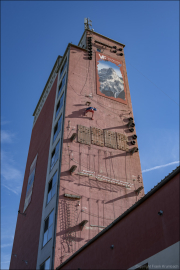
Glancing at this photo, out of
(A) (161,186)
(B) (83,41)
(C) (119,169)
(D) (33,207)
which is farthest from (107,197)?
(B) (83,41)

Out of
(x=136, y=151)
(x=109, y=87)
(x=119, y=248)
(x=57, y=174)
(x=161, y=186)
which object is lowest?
(x=119, y=248)

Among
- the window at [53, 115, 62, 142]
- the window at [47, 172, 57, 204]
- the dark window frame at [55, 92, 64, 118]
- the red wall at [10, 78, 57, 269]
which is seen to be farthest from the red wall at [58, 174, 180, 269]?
the dark window frame at [55, 92, 64, 118]

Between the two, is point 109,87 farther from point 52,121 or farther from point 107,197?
point 107,197

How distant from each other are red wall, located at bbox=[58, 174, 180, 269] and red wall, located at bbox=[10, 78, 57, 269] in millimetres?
12471

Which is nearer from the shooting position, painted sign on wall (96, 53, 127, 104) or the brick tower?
the brick tower

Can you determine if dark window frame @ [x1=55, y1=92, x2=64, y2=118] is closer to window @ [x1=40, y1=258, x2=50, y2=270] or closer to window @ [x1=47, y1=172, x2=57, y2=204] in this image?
window @ [x1=47, y1=172, x2=57, y2=204]

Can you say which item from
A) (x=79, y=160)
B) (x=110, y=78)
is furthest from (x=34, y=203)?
(x=110, y=78)

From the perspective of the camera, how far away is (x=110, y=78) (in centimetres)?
3881

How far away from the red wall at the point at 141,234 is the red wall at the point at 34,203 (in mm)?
12471

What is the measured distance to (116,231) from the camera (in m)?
15.6

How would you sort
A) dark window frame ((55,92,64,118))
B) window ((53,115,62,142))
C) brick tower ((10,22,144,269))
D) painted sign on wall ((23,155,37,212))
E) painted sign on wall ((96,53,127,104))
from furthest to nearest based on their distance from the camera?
painted sign on wall ((96,53,127,104)), painted sign on wall ((23,155,37,212)), dark window frame ((55,92,64,118)), window ((53,115,62,142)), brick tower ((10,22,144,269))

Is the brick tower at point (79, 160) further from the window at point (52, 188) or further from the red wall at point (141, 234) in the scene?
the red wall at point (141, 234)

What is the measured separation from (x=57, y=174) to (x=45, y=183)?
127 inches

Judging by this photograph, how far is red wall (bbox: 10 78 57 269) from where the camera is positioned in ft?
93.0
